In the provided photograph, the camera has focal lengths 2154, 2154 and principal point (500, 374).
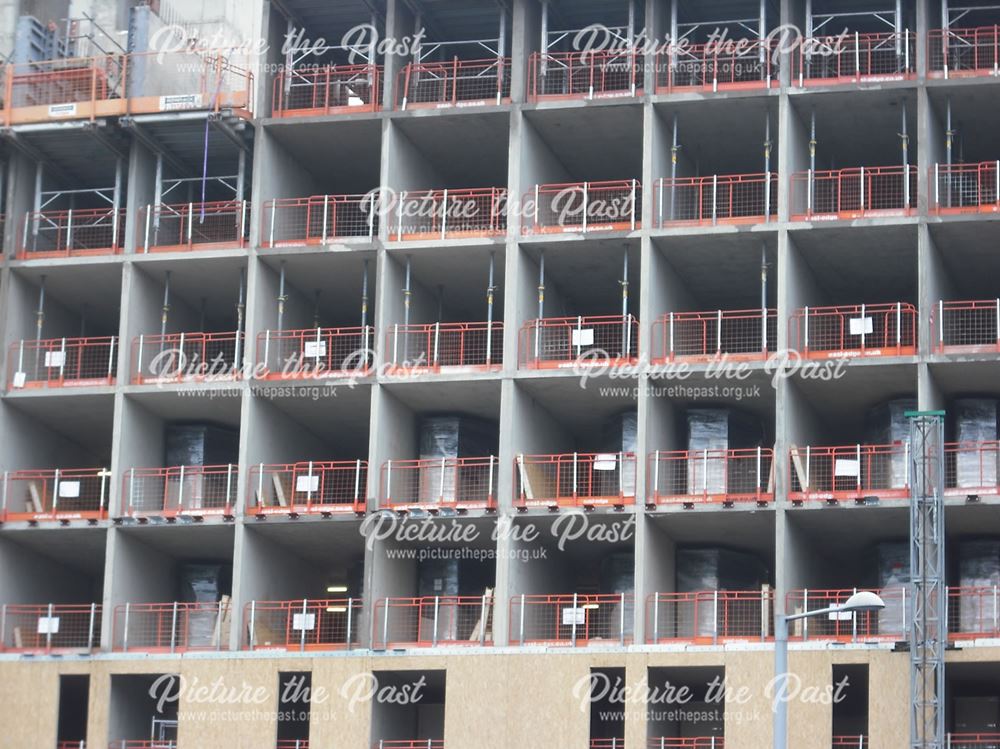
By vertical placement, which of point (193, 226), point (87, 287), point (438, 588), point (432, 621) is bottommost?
point (432, 621)

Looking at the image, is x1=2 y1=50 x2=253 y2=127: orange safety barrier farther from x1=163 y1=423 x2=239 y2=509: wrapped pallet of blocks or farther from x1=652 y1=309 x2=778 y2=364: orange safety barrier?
x1=652 y1=309 x2=778 y2=364: orange safety barrier

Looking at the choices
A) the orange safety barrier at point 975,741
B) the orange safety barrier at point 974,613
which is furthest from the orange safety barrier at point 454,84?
the orange safety barrier at point 975,741

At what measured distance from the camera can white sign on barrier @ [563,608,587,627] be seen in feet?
170

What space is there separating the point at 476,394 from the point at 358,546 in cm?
539

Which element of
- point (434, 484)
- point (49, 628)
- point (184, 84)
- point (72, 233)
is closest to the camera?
point (434, 484)

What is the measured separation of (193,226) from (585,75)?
458 inches

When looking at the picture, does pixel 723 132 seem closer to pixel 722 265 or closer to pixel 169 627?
pixel 722 265

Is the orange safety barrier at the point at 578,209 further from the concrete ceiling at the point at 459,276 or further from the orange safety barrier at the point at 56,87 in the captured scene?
the orange safety barrier at the point at 56,87

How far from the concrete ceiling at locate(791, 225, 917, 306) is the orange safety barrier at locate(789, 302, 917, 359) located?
22.2 inches

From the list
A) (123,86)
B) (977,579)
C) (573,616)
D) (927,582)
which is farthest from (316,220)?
(927,582)

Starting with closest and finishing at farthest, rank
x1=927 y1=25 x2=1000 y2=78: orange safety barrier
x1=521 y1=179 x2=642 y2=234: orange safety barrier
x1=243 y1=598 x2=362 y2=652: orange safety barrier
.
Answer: x1=243 y1=598 x2=362 y2=652: orange safety barrier → x1=927 y1=25 x2=1000 y2=78: orange safety barrier → x1=521 y1=179 x2=642 y2=234: orange safety barrier

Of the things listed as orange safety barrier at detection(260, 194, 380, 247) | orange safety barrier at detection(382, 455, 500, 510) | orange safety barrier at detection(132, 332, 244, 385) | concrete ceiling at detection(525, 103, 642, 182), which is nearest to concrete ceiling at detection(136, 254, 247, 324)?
orange safety barrier at detection(132, 332, 244, 385)

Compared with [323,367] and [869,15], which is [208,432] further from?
[869,15]

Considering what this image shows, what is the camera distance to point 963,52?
55.8 m
